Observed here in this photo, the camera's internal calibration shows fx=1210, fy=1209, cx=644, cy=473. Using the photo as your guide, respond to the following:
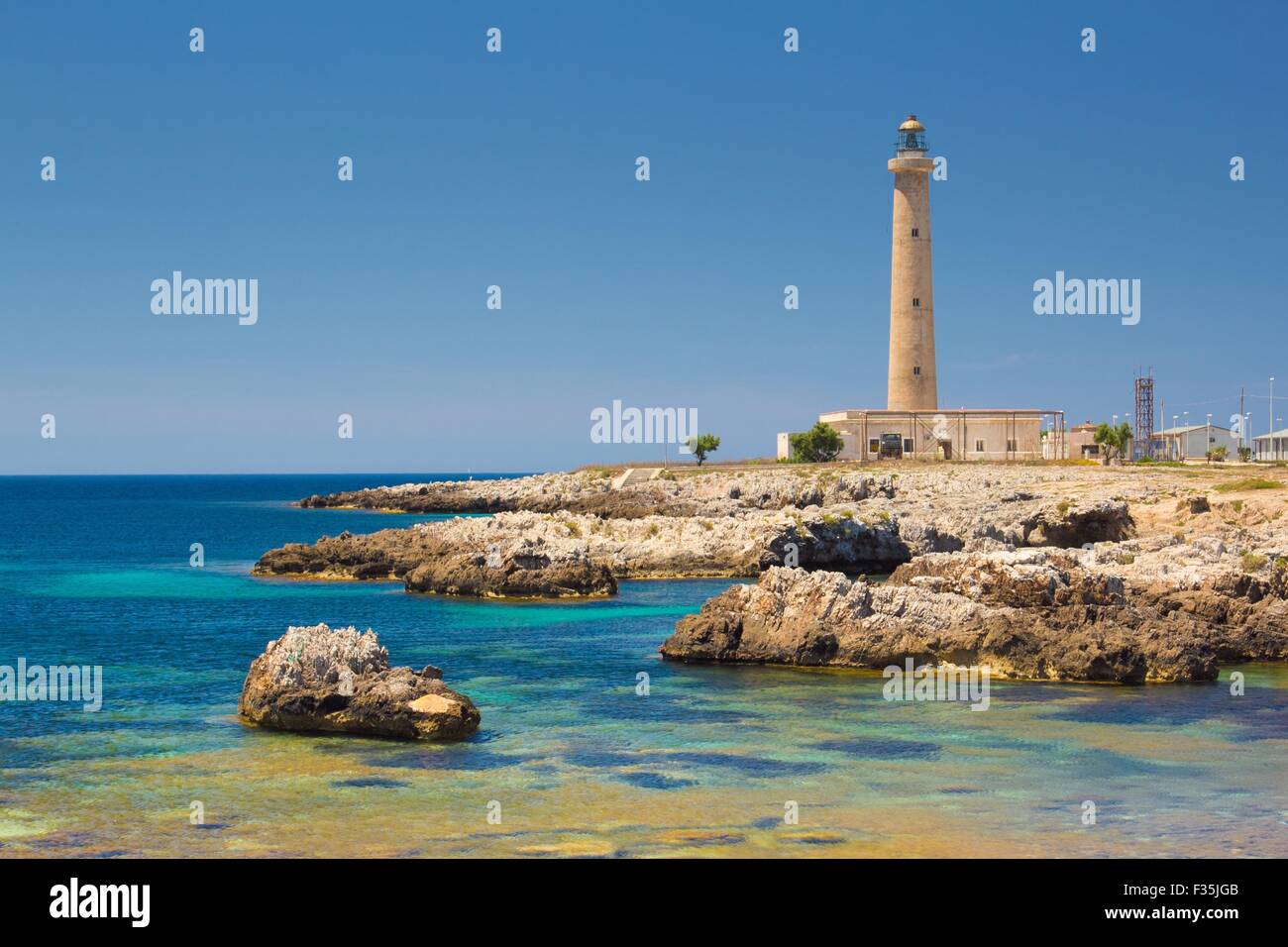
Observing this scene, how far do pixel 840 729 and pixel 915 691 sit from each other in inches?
124

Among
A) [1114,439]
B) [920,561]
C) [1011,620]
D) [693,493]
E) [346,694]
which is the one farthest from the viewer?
[1114,439]

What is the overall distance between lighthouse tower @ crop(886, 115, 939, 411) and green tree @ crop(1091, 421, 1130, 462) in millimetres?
11286

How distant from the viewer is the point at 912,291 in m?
75.5

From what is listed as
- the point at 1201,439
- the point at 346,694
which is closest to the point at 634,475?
the point at 1201,439

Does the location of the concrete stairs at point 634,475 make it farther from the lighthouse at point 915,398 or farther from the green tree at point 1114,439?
the green tree at point 1114,439

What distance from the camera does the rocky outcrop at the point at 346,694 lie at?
16.6 metres

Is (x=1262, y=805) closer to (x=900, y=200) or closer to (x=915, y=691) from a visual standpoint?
(x=915, y=691)

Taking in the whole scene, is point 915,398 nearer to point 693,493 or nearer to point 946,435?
point 946,435

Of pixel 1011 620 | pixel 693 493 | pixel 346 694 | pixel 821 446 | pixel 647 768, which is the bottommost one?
pixel 647 768

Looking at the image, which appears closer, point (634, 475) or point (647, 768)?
point (647, 768)

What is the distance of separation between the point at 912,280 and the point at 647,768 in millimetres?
64434

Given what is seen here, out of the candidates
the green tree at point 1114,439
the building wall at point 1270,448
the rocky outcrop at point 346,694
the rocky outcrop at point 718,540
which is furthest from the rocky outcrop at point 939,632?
the building wall at point 1270,448
